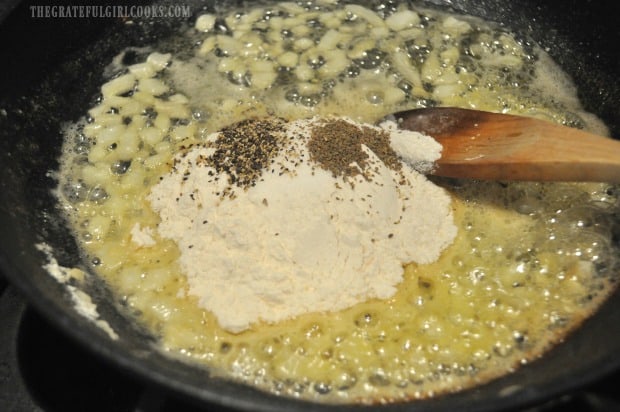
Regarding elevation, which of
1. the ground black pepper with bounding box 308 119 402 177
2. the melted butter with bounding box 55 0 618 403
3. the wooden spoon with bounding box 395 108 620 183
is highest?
the wooden spoon with bounding box 395 108 620 183

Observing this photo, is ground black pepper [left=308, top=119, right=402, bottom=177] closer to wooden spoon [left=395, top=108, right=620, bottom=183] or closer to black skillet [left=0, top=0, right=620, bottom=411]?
wooden spoon [left=395, top=108, right=620, bottom=183]

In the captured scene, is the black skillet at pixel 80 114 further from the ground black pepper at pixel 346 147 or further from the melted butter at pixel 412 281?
the ground black pepper at pixel 346 147

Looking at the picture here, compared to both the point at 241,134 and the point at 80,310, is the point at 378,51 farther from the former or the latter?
the point at 80,310

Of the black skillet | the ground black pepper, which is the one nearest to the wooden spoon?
the ground black pepper

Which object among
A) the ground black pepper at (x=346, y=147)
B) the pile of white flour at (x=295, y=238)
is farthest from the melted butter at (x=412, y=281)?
the ground black pepper at (x=346, y=147)

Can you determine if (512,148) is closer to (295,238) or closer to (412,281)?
(412,281)

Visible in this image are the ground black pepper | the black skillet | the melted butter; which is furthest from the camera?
the ground black pepper

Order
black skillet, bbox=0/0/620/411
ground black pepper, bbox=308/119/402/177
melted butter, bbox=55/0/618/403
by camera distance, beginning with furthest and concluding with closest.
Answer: ground black pepper, bbox=308/119/402/177, melted butter, bbox=55/0/618/403, black skillet, bbox=0/0/620/411
